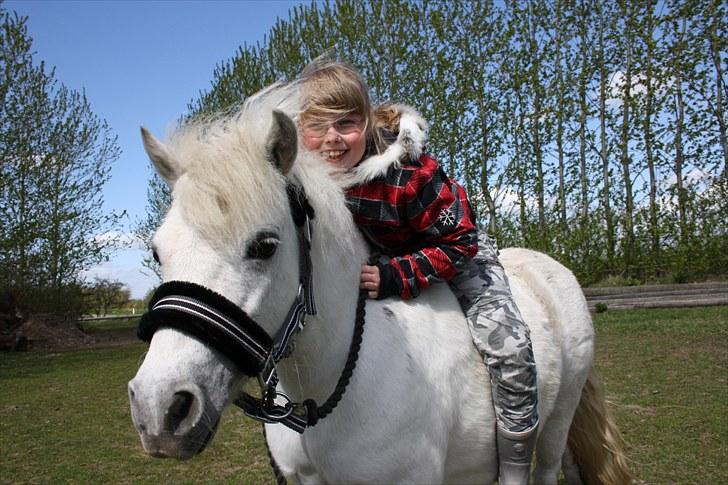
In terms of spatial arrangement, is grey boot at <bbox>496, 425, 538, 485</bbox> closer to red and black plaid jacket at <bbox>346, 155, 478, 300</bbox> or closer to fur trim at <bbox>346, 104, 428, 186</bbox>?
red and black plaid jacket at <bbox>346, 155, 478, 300</bbox>

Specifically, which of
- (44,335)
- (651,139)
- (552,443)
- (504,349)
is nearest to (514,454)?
(504,349)

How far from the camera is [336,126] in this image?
6.95 feet

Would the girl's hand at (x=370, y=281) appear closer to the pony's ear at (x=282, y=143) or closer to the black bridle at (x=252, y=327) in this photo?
the black bridle at (x=252, y=327)

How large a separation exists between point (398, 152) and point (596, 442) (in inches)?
91.5

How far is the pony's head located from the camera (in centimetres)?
124

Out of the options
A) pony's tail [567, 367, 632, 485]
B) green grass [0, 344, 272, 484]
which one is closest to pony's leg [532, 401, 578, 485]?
pony's tail [567, 367, 632, 485]

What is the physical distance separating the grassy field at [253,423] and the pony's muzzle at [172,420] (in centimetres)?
258

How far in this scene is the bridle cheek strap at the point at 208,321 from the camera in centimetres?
130

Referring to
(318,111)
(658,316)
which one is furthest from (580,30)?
(318,111)

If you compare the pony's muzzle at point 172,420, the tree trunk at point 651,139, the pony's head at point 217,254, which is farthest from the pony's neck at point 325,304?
the tree trunk at point 651,139

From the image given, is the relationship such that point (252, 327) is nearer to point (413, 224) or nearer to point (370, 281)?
point (370, 281)

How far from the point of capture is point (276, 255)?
1501 millimetres

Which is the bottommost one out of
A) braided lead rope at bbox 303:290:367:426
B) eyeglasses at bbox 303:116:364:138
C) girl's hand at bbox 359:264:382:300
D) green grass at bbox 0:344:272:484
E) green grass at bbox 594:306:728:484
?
green grass at bbox 0:344:272:484

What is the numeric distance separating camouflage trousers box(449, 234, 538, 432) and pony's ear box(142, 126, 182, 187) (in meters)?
1.27
